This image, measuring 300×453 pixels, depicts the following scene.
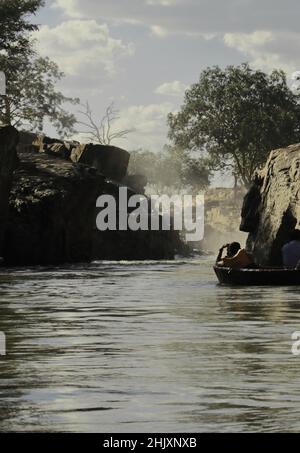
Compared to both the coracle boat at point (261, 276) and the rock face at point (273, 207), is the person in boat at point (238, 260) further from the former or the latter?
the rock face at point (273, 207)

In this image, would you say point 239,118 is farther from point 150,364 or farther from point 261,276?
point 150,364

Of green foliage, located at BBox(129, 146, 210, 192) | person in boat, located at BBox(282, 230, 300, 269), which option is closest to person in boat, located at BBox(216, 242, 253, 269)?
person in boat, located at BBox(282, 230, 300, 269)

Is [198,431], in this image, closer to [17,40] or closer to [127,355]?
[127,355]

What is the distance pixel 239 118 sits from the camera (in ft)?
328

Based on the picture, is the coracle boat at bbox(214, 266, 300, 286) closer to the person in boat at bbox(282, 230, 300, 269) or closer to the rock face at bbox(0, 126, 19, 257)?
the person in boat at bbox(282, 230, 300, 269)

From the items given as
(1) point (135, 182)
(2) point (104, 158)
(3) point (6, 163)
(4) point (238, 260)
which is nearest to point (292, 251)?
(4) point (238, 260)

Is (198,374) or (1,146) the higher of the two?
(1,146)

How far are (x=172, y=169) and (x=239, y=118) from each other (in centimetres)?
3428

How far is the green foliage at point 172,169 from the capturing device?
108000 mm

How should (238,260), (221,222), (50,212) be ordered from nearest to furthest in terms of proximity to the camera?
(238,260)
(50,212)
(221,222)

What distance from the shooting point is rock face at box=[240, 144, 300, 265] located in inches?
1948

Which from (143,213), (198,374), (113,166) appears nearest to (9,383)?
(198,374)

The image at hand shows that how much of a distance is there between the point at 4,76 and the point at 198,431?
69180mm

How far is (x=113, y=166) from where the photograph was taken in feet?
270
